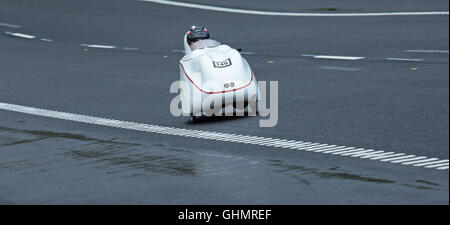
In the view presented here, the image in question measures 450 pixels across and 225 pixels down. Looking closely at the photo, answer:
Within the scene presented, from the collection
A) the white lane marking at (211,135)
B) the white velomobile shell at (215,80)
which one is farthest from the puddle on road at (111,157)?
the white velomobile shell at (215,80)

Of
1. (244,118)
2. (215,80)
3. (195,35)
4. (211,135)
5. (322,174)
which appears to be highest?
(195,35)

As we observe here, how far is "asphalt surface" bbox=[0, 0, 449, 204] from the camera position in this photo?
9.66m

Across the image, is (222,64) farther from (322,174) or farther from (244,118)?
(322,174)

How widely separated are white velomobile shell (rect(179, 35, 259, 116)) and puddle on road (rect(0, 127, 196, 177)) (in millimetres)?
1258

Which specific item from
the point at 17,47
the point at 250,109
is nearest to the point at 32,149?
the point at 250,109

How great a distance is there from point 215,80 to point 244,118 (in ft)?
3.41

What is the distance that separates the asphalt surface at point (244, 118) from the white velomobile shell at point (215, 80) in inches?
15.7

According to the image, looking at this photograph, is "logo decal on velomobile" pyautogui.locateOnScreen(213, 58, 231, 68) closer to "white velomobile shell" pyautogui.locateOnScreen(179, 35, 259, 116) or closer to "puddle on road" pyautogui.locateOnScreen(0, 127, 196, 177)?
"white velomobile shell" pyautogui.locateOnScreen(179, 35, 259, 116)

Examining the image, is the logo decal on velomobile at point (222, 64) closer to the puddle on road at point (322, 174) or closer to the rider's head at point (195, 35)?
the rider's head at point (195, 35)

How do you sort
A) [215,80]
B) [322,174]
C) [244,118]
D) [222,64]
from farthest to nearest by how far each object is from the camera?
[244,118] < [222,64] < [215,80] < [322,174]

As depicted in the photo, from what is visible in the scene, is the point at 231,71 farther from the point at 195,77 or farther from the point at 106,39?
the point at 106,39

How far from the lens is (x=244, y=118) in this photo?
46.2 feet

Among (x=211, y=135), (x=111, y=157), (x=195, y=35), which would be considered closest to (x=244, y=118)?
(x=211, y=135)

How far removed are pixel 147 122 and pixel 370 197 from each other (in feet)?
21.2
